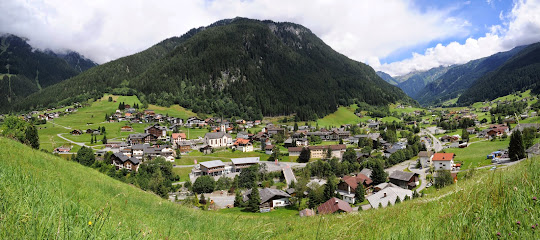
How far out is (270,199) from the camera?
1578 inches

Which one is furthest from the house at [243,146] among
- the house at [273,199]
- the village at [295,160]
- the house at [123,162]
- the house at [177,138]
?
the house at [273,199]

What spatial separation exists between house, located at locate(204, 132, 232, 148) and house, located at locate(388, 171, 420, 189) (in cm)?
5129

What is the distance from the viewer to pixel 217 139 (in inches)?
3204

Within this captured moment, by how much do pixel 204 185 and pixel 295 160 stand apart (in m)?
28.0

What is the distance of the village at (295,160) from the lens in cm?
3978

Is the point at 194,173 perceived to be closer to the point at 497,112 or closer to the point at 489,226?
the point at 489,226

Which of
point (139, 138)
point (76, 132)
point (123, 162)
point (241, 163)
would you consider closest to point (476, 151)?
point (241, 163)

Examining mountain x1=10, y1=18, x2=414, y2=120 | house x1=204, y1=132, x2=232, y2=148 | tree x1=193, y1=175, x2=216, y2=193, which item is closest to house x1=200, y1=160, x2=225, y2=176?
tree x1=193, y1=175, x2=216, y2=193

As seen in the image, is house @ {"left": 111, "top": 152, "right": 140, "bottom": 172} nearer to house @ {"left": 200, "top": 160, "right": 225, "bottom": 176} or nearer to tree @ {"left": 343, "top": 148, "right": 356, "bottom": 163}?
house @ {"left": 200, "top": 160, "right": 225, "bottom": 176}

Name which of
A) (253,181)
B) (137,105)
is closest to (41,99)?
(137,105)

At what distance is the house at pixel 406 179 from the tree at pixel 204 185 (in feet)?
111

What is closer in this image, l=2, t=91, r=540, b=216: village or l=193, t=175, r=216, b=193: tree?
l=2, t=91, r=540, b=216: village

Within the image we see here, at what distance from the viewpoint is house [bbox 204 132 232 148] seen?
79875mm

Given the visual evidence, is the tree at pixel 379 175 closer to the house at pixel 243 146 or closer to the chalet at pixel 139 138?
the house at pixel 243 146
